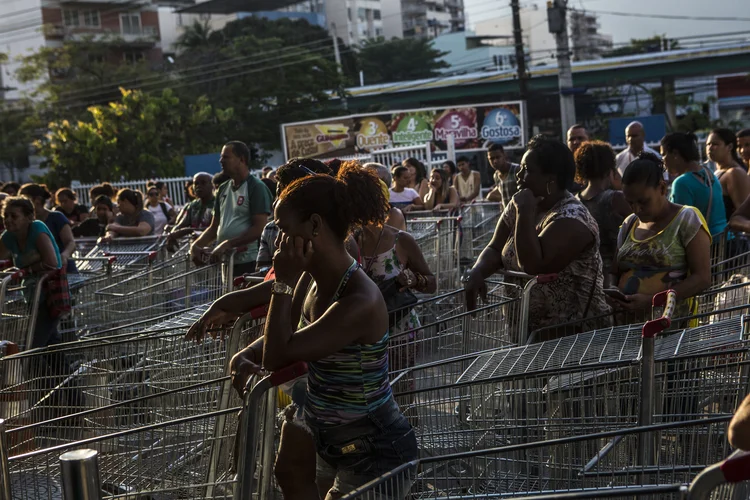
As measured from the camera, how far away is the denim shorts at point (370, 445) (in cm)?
317

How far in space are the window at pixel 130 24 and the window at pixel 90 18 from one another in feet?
6.39

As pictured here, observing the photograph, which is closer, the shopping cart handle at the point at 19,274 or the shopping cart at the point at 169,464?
the shopping cart at the point at 169,464

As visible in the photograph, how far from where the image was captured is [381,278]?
5.45 metres

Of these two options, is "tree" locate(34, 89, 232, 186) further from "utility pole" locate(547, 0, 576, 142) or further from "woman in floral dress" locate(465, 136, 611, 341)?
"woman in floral dress" locate(465, 136, 611, 341)

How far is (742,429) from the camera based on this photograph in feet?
6.32

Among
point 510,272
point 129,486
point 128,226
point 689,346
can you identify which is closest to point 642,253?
point 510,272

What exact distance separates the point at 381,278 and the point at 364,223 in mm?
2124

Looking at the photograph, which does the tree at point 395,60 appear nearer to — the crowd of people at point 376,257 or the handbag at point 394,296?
the crowd of people at point 376,257

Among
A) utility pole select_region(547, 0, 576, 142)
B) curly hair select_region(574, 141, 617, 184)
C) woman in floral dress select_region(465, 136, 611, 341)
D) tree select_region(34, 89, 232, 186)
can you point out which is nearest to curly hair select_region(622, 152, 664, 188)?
woman in floral dress select_region(465, 136, 611, 341)

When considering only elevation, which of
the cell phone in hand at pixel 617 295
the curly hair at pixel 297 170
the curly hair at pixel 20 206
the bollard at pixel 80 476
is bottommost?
the cell phone in hand at pixel 617 295

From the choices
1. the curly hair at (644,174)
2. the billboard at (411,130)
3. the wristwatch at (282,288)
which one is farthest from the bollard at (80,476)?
→ the billboard at (411,130)

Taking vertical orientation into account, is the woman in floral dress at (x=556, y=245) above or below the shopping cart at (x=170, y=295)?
above

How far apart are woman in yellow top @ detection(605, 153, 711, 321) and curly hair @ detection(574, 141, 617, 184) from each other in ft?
3.94

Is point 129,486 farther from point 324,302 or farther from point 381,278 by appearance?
point 381,278
